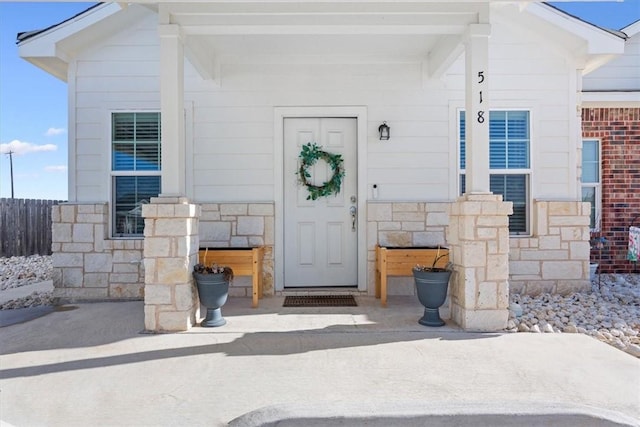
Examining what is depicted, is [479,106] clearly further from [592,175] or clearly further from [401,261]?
[592,175]

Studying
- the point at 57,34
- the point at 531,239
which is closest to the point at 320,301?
the point at 531,239

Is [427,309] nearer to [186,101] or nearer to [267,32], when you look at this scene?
[267,32]

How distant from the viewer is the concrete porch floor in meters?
2.29

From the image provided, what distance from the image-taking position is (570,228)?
5355 millimetres

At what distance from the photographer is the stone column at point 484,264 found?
149 inches

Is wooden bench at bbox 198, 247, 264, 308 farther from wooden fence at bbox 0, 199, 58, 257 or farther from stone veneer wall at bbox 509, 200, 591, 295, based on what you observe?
wooden fence at bbox 0, 199, 58, 257

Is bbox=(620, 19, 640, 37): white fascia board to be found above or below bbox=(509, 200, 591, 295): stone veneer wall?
above

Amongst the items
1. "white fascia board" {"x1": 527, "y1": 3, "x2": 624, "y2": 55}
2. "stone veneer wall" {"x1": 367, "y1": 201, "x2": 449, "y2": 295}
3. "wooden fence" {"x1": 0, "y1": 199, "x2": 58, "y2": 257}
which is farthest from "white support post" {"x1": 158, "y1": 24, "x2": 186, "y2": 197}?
"wooden fence" {"x1": 0, "y1": 199, "x2": 58, "y2": 257}

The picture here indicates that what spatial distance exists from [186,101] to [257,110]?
2.85 feet

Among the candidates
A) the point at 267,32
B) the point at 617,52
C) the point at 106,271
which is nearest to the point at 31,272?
the point at 106,271

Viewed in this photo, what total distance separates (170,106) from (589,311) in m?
4.65

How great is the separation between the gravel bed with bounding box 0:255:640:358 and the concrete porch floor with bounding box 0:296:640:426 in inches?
10.2

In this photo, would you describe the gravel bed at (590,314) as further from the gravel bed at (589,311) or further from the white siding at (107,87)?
the white siding at (107,87)

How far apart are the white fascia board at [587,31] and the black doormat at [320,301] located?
12.9 ft
